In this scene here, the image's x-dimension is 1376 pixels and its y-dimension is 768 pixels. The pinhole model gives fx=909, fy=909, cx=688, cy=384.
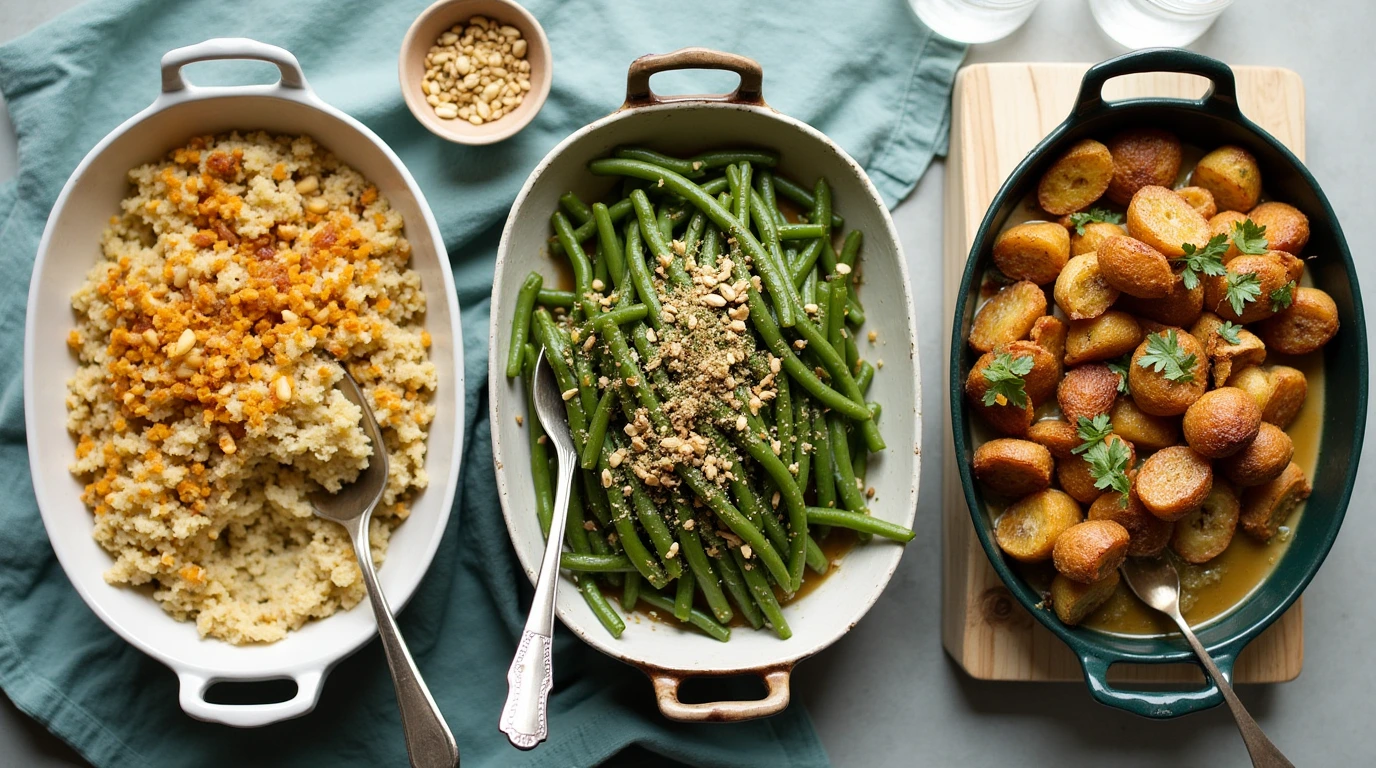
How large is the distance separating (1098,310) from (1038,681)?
116 centimetres

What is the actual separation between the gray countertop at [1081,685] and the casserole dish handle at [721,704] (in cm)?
55

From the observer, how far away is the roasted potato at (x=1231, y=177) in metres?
2.32

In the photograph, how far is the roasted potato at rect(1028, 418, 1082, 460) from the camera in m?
2.23

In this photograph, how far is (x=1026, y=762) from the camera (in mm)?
2723

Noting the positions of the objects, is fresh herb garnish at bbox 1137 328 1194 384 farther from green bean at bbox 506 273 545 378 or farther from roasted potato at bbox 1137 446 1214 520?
green bean at bbox 506 273 545 378

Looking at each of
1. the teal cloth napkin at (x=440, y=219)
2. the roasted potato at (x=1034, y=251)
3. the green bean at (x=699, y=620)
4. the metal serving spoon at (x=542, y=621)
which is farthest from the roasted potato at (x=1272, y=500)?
the metal serving spoon at (x=542, y=621)

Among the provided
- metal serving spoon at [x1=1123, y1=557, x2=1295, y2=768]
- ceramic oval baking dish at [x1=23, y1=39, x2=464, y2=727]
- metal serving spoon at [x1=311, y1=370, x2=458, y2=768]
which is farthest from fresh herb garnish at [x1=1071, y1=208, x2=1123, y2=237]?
metal serving spoon at [x1=311, y1=370, x2=458, y2=768]

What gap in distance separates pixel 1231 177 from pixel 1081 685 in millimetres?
1494

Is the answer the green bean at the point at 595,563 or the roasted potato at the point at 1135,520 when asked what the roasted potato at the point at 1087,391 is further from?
the green bean at the point at 595,563

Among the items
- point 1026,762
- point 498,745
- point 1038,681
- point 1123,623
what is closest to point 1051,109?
point 1123,623

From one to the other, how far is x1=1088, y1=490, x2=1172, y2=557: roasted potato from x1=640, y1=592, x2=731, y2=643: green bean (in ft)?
3.21

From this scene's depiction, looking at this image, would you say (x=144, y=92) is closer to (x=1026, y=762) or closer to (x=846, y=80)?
(x=846, y=80)

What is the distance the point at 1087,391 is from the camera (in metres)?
2.24

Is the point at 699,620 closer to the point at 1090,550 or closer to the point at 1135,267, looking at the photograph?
the point at 1090,550
